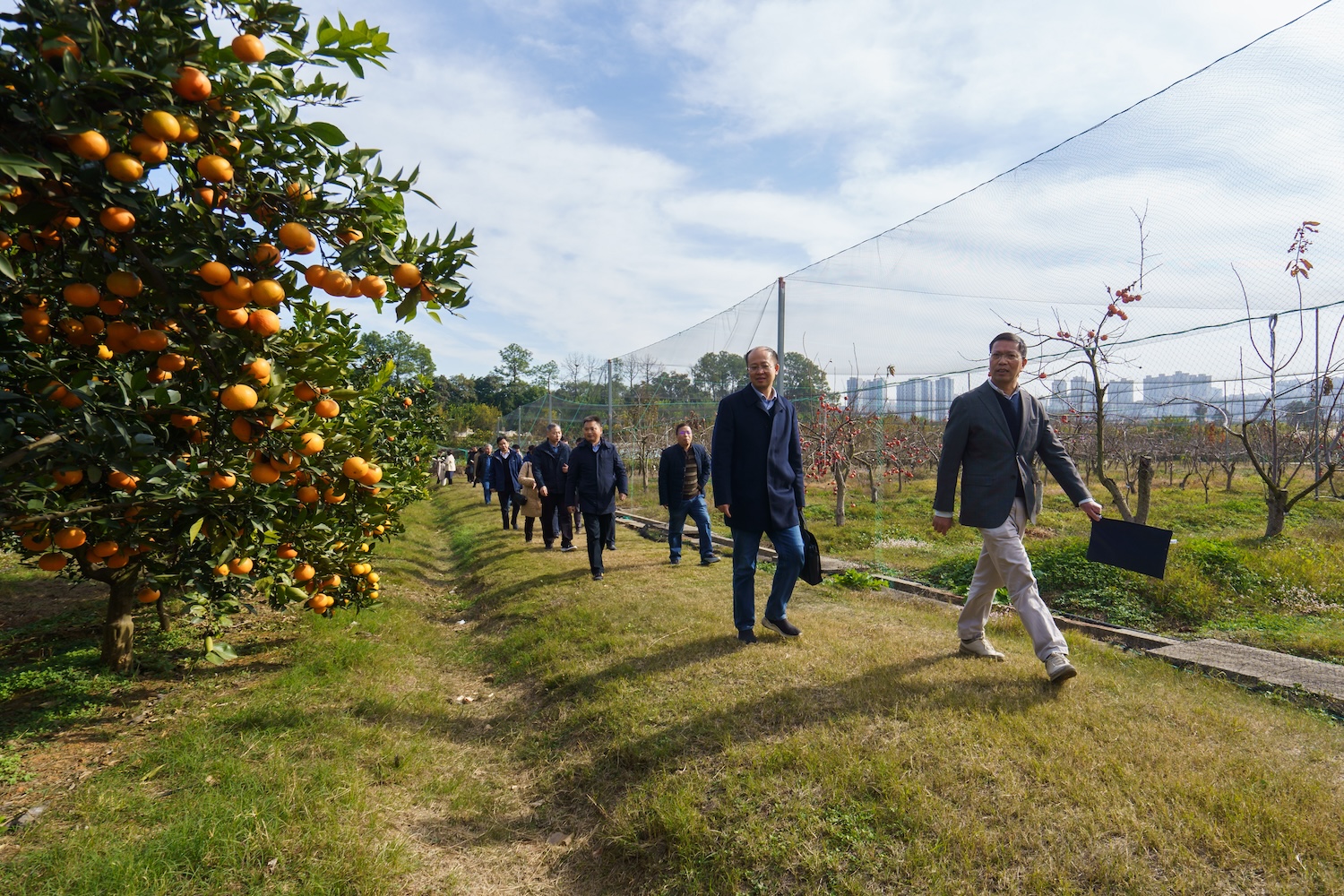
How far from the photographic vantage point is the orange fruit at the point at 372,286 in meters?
2.24

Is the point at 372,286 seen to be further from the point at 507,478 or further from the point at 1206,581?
the point at 507,478

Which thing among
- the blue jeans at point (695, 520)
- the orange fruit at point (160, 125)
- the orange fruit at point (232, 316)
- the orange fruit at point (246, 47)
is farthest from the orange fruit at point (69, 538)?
the blue jeans at point (695, 520)

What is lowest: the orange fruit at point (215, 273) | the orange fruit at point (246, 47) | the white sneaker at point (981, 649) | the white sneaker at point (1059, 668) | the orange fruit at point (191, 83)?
the white sneaker at point (981, 649)

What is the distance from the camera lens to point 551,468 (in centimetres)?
912

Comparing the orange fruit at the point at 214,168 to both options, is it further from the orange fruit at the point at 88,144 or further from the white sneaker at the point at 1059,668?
the white sneaker at the point at 1059,668

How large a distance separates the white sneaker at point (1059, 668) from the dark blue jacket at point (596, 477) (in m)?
4.94

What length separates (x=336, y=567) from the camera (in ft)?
14.2

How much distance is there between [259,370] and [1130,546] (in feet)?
13.7

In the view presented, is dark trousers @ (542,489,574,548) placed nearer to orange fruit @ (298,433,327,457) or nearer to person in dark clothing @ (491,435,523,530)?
person in dark clothing @ (491,435,523,530)

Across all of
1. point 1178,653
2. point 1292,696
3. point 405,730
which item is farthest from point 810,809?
point 1178,653

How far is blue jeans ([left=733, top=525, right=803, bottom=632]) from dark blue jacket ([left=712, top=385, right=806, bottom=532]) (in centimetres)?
7

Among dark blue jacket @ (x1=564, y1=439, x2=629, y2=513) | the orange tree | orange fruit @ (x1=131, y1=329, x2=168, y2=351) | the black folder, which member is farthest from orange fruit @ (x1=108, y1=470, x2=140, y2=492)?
dark blue jacket @ (x1=564, y1=439, x2=629, y2=513)

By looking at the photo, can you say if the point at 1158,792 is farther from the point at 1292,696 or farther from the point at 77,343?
the point at 77,343

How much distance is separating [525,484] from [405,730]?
6334mm
